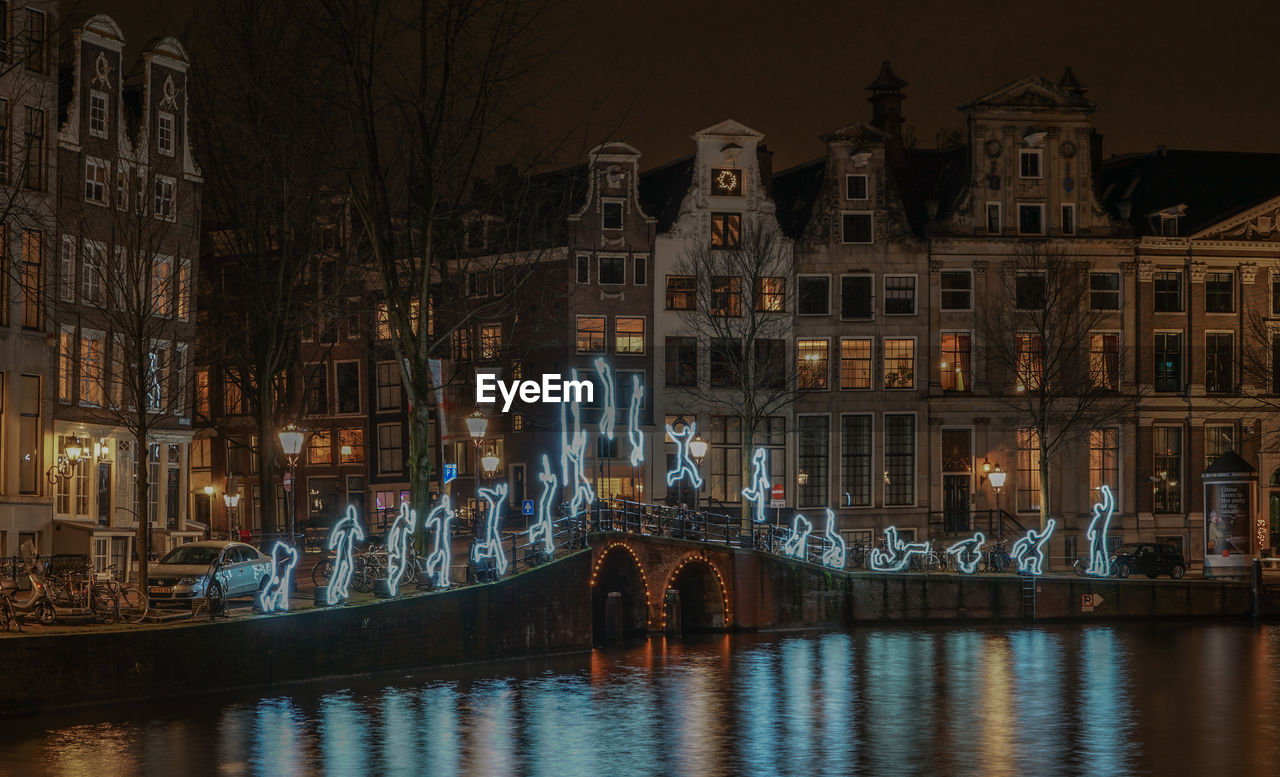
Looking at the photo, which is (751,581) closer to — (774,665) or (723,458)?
(774,665)

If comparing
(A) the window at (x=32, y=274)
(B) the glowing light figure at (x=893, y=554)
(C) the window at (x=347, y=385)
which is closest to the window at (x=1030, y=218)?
(B) the glowing light figure at (x=893, y=554)

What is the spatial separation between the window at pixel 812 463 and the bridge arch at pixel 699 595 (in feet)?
55.0

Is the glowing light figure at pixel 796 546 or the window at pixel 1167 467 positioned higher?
the window at pixel 1167 467

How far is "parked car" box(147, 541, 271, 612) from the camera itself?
136 ft

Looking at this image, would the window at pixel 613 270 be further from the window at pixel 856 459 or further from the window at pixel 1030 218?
the window at pixel 1030 218

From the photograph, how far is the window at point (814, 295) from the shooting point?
243 ft

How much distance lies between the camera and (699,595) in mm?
57281

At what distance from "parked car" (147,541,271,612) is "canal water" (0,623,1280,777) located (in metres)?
5.48

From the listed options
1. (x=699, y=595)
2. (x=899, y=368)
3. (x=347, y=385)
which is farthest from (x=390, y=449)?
(x=699, y=595)

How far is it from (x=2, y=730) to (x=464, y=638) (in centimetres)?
1413

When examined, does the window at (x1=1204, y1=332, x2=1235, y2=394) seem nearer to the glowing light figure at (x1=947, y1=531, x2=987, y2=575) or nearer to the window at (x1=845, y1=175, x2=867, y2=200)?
the window at (x1=845, y1=175, x2=867, y2=200)

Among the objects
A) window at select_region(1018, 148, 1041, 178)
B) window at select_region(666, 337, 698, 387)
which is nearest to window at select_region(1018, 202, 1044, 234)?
window at select_region(1018, 148, 1041, 178)

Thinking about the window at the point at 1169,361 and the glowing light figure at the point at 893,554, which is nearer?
the glowing light figure at the point at 893,554

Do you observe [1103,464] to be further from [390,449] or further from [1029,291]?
[390,449]
